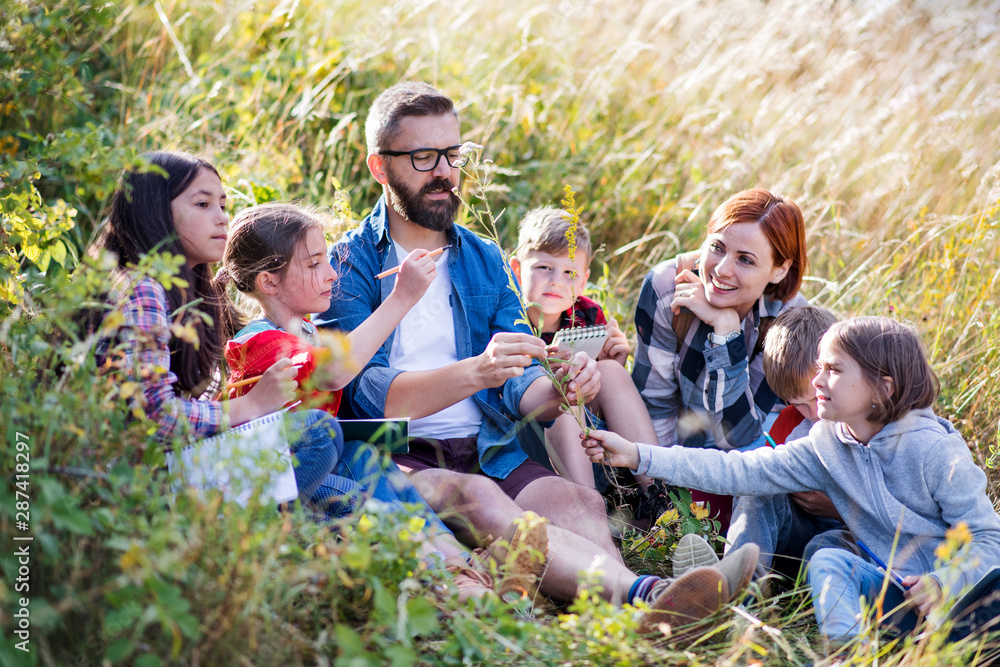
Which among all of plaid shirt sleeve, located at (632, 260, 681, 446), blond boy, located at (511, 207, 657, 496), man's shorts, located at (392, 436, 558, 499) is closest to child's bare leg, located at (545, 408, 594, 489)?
blond boy, located at (511, 207, 657, 496)

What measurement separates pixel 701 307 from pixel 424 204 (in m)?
1.10

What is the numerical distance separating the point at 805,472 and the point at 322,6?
412 cm

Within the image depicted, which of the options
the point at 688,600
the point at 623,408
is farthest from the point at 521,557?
the point at 623,408

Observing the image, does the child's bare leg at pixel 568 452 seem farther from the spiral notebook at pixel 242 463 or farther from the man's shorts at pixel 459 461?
the spiral notebook at pixel 242 463

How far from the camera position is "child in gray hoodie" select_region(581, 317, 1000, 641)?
2.13 meters

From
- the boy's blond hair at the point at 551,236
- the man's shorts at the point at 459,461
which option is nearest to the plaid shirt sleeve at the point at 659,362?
the boy's blond hair at the point at 551,236

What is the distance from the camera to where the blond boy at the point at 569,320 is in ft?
9.46

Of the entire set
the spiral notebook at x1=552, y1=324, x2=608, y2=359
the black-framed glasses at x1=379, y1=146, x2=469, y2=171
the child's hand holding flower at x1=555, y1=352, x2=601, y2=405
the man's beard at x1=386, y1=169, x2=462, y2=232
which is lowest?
the child's hand holding flower at x1=555, y1=352, x2=601, y2=405

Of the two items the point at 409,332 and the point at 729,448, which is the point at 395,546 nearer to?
the point at 409,332

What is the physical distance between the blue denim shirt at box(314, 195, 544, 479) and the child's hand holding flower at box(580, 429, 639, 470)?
12.5 inches

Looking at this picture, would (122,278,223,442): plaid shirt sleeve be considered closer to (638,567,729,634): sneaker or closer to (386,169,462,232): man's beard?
(386,169,462,232): man's beard

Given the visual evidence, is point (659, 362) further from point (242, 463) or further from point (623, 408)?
point (242, 463)

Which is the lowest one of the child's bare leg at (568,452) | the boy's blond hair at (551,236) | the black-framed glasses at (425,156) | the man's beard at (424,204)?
the child's bare leg at (568,452)

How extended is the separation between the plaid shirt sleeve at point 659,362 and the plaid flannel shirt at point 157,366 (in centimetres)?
171
